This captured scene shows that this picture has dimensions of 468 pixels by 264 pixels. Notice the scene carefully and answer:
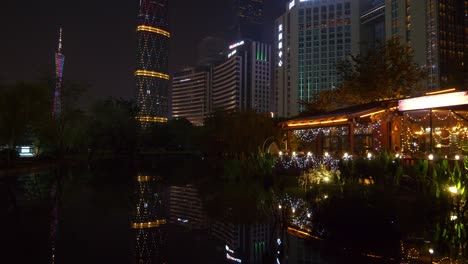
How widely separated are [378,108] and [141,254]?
13213mm

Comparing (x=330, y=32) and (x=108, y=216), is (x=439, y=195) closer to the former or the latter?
(x=108, y=216)

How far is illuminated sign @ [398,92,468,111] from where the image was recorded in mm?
12289

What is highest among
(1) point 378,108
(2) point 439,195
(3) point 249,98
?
(3) point 249,98

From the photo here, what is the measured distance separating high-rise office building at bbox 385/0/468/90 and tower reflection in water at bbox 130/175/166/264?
8228 cm

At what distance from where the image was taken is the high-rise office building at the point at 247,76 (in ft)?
516

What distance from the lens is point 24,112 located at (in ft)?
91.1

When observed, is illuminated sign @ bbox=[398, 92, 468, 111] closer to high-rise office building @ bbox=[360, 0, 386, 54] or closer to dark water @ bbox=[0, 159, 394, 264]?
dark water @ bbox=[0, 159, 394, 264]

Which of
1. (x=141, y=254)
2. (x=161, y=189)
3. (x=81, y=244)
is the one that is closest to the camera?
(x=141, y=254)

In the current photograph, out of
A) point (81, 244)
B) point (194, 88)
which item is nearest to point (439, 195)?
point (81, 244)

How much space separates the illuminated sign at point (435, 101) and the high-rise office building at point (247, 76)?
138 m

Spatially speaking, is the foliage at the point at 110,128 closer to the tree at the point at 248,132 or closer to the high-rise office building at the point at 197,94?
the tree at the point at 248,132

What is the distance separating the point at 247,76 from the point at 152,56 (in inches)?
1863

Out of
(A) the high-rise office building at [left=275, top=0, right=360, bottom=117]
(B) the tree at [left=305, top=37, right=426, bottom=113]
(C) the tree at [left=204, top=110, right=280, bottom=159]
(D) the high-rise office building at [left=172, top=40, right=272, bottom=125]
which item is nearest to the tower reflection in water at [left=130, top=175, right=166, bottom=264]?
(C) the tree at [left=204, top=110, right=280, bottom=159]

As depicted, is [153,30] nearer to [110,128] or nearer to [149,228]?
[110,128]
